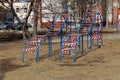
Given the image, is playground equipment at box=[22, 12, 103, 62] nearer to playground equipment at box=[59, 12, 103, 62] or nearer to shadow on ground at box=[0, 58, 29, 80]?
playground equipment at box=[59, 12, 103, 62]

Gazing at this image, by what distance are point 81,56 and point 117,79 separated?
591cm

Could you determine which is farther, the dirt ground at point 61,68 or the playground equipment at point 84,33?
the playground equipment at point 84,33

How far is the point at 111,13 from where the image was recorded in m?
69.6

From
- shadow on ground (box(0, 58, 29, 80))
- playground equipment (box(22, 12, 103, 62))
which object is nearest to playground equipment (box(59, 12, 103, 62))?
playground equipment (box(22, 12, 103, 62))

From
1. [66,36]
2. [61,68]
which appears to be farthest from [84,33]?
[61,68]

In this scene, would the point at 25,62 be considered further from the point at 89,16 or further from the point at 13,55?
the point at 89,16

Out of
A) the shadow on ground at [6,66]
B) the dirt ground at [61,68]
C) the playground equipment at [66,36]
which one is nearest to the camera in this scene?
the dirt ground at [61,68]

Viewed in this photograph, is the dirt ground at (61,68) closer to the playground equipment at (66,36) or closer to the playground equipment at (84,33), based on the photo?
the playground equipment at (66,36)

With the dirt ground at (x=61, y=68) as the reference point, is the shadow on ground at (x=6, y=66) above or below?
below

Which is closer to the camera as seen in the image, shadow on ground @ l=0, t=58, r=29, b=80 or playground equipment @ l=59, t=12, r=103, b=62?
shadow on ground @ l=0, t=58, r=29, b=80

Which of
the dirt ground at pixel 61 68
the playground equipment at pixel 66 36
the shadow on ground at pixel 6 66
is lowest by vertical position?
the shadow on ground at pixel 6 66

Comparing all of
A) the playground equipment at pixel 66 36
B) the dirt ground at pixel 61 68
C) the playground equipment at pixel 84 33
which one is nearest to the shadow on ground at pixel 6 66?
the dirt ground at pixel 61 68

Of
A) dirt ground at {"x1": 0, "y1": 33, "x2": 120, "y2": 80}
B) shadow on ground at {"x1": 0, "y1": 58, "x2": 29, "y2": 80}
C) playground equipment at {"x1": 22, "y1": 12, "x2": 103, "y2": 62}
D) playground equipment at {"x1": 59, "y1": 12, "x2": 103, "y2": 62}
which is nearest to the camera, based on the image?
dirt ground at {"x1": 0, "y1": 33, "x2": 120, "y2": 80}

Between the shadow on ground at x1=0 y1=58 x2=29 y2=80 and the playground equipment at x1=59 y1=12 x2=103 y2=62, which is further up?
the playground equipment at x1=59 y1=12 x2=103 y2=62
